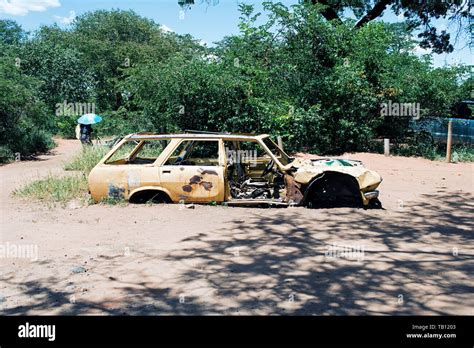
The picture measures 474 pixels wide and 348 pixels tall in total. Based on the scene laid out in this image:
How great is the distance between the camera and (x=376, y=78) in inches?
689

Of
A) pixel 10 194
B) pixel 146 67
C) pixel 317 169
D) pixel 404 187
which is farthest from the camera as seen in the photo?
pixel 146 67

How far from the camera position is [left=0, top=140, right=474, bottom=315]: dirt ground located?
14.5 feet

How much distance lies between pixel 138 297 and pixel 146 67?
11.8 meters

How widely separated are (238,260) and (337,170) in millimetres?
3173

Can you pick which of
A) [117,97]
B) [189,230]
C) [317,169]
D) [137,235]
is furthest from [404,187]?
[117,97]

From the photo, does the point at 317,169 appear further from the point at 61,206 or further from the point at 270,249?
the point at 61,206
